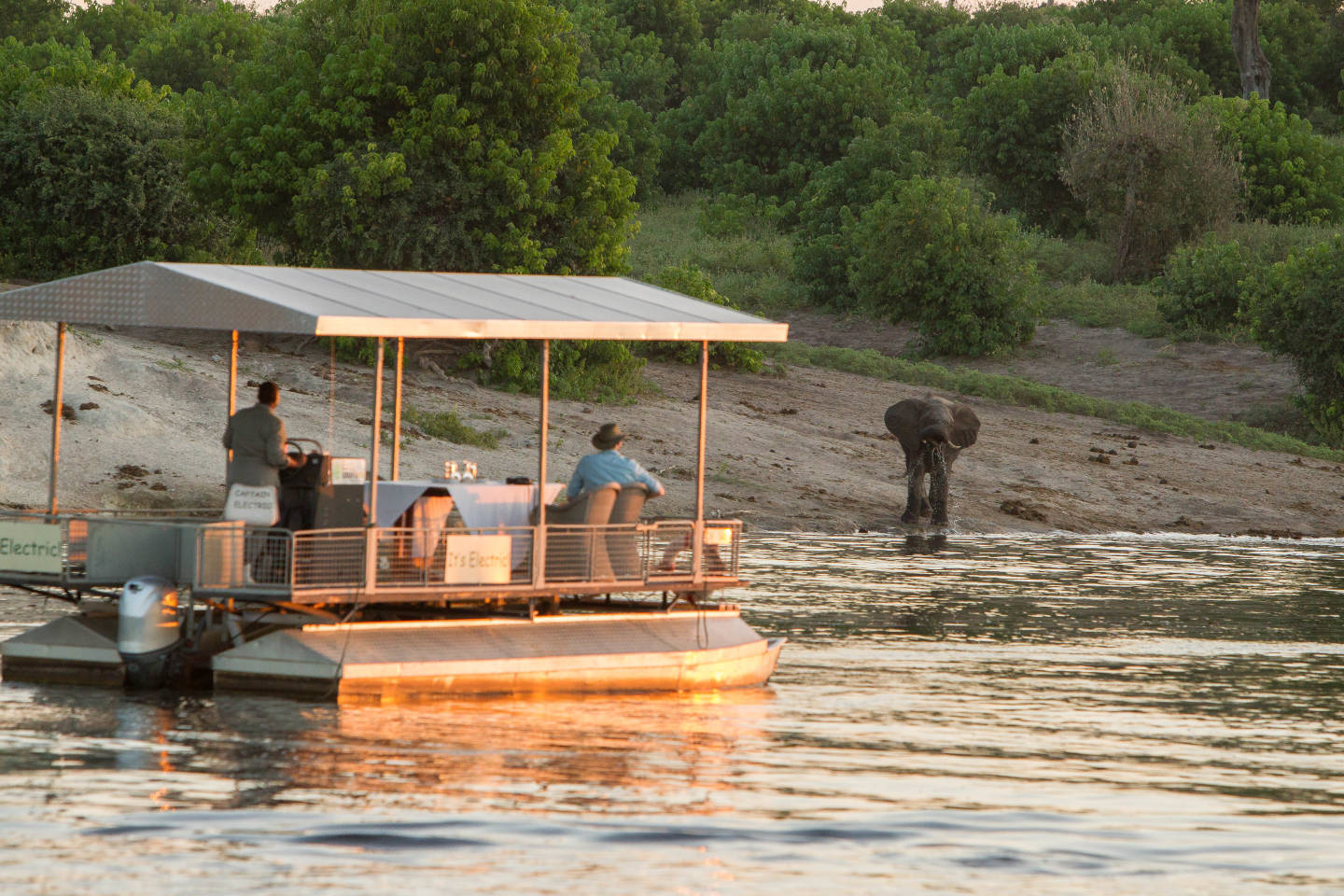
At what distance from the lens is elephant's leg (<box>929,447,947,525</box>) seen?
1238 inches

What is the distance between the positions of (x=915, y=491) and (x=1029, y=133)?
33048 millimetres

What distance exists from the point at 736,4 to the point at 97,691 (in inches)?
2922

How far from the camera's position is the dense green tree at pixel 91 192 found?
39156 millimetres

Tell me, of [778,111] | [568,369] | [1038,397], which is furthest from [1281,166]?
[568,369]

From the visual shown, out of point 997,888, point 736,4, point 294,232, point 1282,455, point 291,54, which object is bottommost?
point 997,888

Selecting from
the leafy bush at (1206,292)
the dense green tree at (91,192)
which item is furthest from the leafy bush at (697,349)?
the leafy bush at (1206,292)

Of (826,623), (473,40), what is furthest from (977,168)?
(826,623)

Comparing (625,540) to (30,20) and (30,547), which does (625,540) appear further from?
(30,20)

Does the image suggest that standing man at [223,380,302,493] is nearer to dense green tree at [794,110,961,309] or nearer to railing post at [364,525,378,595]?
railing post at [364,525,378,595]

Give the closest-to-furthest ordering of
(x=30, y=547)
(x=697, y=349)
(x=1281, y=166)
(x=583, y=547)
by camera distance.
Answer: (x=30, y=547)
(x=583, y=547)
(x=697, y=349)
(x=1281, y=166)

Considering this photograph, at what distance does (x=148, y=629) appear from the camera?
1430cm

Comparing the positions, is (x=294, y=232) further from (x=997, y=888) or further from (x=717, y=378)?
(x=997, y=888)

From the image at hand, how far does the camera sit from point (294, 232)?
3766 centimetres

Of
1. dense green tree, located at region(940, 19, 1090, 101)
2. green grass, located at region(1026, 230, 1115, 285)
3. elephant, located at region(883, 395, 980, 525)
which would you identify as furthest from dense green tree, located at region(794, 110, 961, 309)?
elephant, located at region(883, 395, 980, 525)
